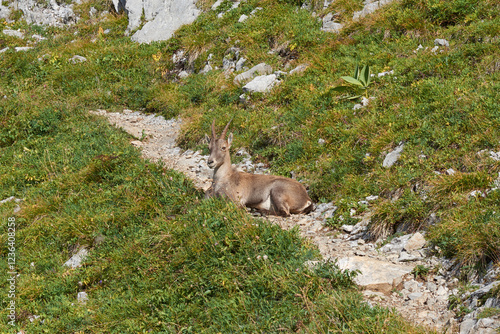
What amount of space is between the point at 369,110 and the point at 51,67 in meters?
13.6

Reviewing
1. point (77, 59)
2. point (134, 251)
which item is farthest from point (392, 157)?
point (77, 59)

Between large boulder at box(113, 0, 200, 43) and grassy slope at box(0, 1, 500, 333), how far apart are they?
3.37 meters

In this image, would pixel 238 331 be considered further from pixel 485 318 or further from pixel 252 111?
pixel 252 111

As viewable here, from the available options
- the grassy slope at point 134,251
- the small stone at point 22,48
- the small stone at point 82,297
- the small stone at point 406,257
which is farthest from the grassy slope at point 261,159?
the small stone at point 22,48

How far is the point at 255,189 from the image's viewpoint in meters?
9.79

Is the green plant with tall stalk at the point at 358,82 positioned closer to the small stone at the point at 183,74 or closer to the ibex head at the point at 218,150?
the ibex head at the point at 218,150

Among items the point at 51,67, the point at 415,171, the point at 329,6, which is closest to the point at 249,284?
the point at 415,171

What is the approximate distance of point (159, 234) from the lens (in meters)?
8.27

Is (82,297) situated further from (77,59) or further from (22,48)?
(22,48)

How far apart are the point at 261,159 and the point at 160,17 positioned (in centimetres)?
1204

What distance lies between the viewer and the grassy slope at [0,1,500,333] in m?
6.39

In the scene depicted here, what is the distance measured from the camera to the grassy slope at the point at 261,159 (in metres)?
6.39

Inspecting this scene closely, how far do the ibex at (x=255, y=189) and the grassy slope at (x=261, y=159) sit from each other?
60cm

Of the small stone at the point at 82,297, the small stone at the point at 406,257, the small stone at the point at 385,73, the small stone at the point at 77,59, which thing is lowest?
the small stone at the point at 406,257
